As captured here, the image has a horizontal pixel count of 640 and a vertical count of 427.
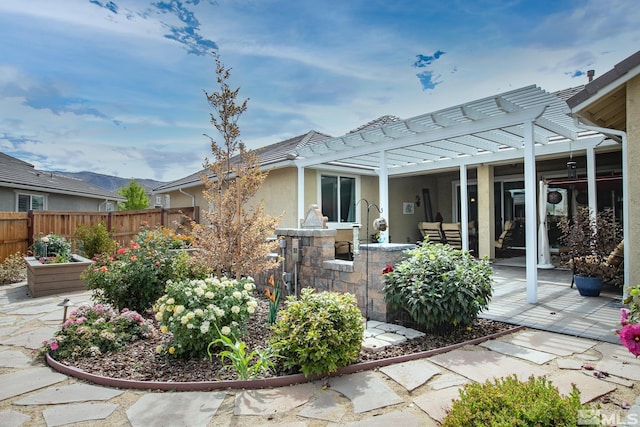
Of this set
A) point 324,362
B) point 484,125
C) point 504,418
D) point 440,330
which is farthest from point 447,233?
point 504,418

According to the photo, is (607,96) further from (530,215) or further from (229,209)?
(229,209)

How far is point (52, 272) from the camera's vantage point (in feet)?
23.6

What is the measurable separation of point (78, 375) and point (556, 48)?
9372 mm

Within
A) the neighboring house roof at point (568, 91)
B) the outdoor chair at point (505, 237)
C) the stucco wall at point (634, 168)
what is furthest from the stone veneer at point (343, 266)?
the outdoor chair at point (505, 237)

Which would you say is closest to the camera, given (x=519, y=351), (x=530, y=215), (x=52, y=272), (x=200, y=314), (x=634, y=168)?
(x=200, y=314)

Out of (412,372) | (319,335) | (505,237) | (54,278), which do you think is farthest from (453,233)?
(54,278)

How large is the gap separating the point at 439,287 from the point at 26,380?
13.9 feet

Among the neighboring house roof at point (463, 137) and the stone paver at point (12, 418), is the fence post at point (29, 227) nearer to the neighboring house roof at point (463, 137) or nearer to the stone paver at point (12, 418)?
the neighboring house roof at point (463, 137)

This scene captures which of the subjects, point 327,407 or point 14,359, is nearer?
point 327,407

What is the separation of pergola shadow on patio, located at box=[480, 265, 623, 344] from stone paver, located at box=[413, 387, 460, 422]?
2366 millimetres

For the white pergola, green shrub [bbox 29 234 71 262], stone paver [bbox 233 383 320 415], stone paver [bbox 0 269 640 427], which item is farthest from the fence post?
stone paver [bbox 233 383 320 415]

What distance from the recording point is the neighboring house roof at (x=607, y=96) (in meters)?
4.34

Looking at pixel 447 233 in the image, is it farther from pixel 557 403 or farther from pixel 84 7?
pixel 84 7

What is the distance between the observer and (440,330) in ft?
13.4
